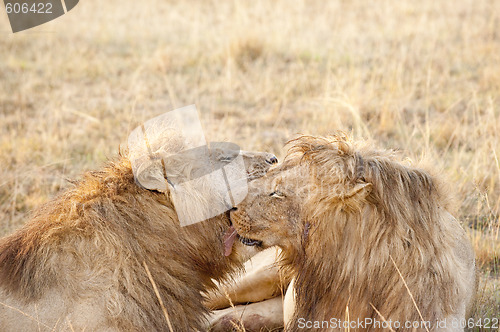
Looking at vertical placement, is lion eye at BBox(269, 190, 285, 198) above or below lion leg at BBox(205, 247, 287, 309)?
above

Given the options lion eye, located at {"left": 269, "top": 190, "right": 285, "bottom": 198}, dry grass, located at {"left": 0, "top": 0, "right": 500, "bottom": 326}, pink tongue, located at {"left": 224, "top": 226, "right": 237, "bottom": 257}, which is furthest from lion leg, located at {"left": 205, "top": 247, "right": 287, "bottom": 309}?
dry grass, located at {"left": 0, "top": 0, "right": 500, "bottom": 326}

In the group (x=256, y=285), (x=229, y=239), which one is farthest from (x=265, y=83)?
(x=229, y=239)

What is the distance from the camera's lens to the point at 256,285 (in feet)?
13.3

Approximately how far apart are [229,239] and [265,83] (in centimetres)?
497

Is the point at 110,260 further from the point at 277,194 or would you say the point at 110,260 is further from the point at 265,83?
the point at 265,83

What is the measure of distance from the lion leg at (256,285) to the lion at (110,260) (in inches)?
27.7

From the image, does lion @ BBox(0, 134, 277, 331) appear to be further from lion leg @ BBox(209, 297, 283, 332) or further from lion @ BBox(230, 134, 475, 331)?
lion leg @ BBox(209, 297, 283, 332)

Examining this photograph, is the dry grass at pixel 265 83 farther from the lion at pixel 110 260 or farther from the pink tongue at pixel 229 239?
the lion at pixel 110 260

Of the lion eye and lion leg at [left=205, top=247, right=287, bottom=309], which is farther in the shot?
lion leg at [left=205, top=247, right=287, bottom=309]

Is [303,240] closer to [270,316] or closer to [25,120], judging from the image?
[270,316]

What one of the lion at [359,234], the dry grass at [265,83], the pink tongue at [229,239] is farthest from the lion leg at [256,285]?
the dry grass at [265,83]

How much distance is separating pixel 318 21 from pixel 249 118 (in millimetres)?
3985

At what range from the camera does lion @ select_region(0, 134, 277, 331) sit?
3.05m

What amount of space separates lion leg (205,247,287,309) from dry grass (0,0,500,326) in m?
1.23
